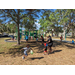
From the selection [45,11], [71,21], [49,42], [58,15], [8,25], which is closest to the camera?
[49,42]

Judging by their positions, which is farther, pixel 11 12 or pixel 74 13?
pixel 74 13

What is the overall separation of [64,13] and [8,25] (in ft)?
76.8

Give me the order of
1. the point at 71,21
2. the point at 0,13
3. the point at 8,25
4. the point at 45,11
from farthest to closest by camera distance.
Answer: the point at 71,21, the point at 8,25, the point at 45,11, the point at 0,13

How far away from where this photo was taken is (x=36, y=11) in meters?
8.55

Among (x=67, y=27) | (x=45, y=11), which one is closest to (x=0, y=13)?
(x=45, y=11)

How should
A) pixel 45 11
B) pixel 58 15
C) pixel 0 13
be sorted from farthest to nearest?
pixel 58 15
pixel 45 11
pixel 0 13

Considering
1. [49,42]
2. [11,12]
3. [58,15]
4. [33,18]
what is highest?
[58,15]

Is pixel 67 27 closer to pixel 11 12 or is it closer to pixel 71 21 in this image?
pixel 71 21

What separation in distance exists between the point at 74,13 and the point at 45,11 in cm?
2077

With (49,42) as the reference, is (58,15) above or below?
above

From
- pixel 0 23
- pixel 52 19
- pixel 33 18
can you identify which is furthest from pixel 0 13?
pixel 52 19

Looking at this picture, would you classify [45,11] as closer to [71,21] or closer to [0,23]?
[0,23]

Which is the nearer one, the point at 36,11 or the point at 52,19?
the point at 36,11

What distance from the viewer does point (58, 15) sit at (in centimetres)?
2467
